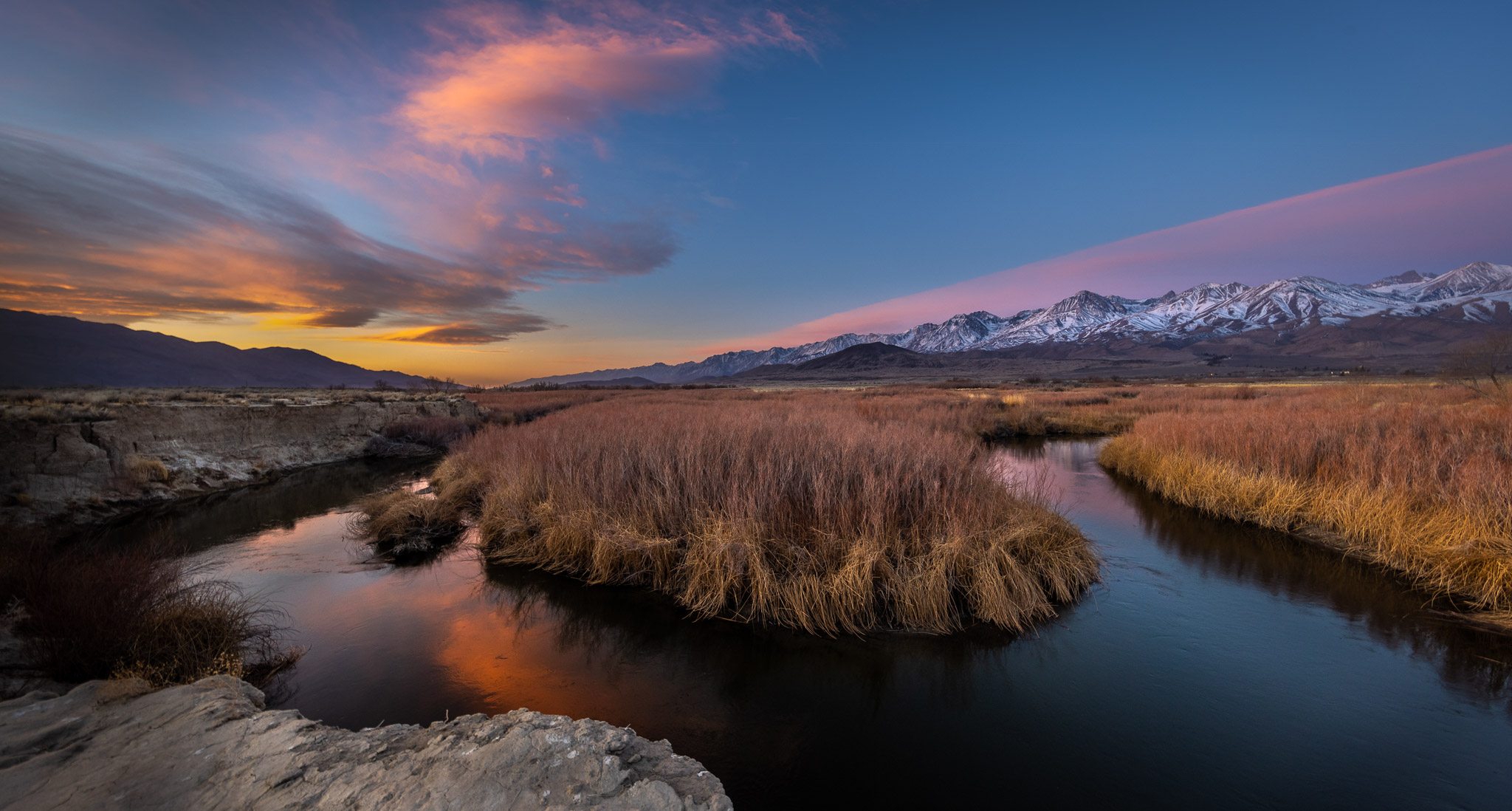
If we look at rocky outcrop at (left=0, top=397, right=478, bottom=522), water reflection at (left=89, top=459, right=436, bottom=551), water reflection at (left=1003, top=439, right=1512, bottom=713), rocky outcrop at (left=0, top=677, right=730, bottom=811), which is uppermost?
rocky outcrop at (left=0, top=397, right=478, bottom=522)

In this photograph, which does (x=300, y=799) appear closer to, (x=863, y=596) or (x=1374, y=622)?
(x=863, y=596)

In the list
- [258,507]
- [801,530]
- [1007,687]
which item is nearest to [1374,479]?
[1007,687]

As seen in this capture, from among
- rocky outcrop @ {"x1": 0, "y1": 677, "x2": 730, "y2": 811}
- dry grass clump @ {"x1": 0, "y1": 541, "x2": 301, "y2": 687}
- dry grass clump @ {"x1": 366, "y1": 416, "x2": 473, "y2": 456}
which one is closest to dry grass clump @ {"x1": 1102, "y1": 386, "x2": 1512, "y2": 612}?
rocky outcrop @ {"x1": 0, "y1": 677, "x2": 730, "y2": 811}

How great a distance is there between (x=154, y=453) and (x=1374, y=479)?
29.1 m

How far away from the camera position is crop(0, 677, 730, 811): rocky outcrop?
3021 millimetres

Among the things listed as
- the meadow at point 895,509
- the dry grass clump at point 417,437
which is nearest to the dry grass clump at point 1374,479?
the meadow at point 895,509

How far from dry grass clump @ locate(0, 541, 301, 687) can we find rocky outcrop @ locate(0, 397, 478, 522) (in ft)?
28.5

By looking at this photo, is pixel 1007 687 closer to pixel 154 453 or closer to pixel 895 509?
pixel 895 509

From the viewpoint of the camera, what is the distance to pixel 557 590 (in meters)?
8.20

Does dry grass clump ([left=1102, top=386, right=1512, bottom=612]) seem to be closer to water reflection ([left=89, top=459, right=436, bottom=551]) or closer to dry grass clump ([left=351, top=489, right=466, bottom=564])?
dry grass clump ([left=351, top=489, right=466, bottom=564])

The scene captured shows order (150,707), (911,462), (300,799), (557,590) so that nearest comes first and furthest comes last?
1. (300,799)
2. (150,707)
3. (557,590)
4. (911,462)

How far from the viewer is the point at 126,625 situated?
4.96 metres

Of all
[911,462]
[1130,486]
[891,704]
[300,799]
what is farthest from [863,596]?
[1130,486]

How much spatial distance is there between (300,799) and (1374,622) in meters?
11.3
